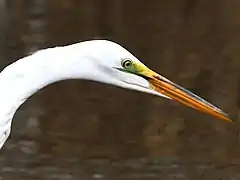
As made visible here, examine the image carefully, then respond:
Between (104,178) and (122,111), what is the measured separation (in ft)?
2.61

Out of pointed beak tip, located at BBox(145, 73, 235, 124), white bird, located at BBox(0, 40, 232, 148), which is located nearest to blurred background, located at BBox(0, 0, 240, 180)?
pointed beak tip, located at BBox(145, 73, 235, 124)

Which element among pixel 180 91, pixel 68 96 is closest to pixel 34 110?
pixel 68 96

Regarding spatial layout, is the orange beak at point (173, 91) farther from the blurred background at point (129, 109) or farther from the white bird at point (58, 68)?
the blurred background at point (129, 109)

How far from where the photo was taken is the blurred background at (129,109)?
365cm

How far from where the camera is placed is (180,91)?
7.20 feet

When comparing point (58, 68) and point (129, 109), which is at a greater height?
point (129, 109)

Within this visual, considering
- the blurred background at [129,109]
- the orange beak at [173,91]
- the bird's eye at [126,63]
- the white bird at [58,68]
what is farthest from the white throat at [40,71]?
the blurred background at [129,109]

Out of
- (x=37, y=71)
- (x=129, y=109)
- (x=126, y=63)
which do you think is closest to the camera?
(x=37, y=71)

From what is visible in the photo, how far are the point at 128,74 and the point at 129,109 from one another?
227 cm

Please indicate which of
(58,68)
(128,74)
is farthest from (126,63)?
(58,68)

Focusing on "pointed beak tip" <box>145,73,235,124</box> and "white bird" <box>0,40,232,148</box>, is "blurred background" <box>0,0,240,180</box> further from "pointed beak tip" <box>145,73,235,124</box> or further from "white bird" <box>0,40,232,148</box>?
"white bird" <box>0,40,232,148</box>

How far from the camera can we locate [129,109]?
4301 millimetres

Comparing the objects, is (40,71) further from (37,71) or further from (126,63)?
(126,63)

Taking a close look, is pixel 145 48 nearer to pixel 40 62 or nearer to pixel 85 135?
pixel 85 135
